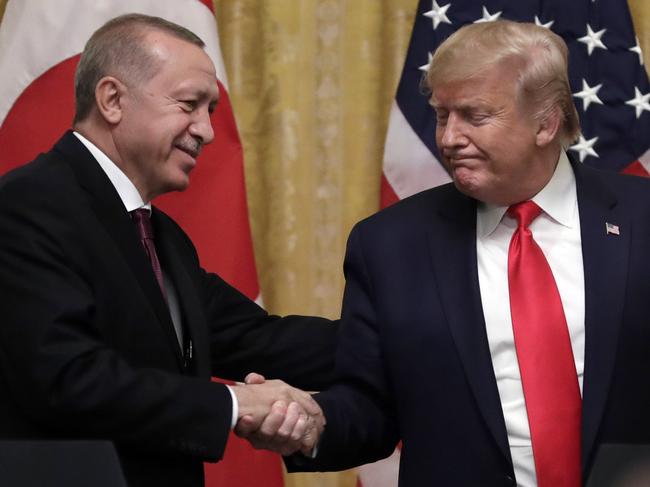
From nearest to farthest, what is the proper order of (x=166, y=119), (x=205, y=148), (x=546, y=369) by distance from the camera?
(x=546, y=369)
(x=166, y=119)
(x=205, y=148)

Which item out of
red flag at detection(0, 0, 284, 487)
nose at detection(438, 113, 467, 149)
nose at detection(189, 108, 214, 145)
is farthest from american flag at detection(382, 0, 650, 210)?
nose at detection(438, 113, 467, 149)

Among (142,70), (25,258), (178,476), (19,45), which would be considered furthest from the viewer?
(19,45)

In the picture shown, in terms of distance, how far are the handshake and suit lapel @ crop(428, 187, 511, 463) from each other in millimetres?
366

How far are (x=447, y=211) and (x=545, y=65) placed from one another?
1.21 ft

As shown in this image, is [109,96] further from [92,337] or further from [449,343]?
[449,343]

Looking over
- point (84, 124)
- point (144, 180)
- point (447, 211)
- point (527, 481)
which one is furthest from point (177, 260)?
point (527, 481)

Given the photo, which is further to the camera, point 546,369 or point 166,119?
point 166,119

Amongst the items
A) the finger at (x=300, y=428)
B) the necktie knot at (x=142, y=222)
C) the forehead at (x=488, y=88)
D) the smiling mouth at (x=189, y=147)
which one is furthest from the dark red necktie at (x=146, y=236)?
the forehead at (x=488, y=88)

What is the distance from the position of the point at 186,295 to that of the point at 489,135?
0.71m

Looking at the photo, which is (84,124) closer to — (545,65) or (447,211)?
(447,211)

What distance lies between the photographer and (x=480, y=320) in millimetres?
2232

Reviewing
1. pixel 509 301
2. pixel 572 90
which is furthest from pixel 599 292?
pixel 572 90

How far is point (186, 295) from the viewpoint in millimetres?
2436

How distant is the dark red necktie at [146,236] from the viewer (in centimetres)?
240
